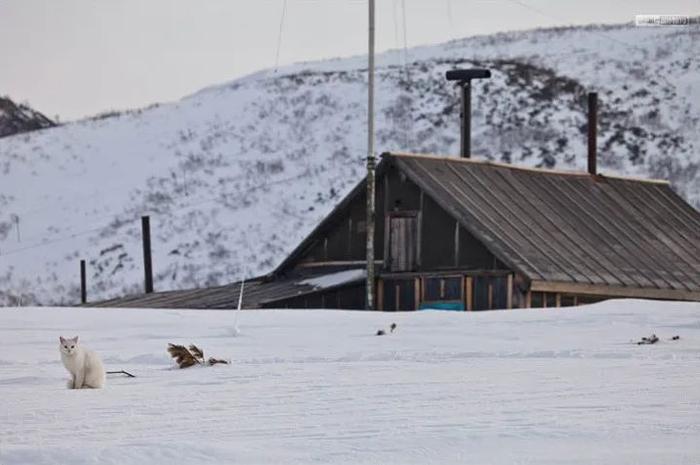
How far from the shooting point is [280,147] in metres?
85.7

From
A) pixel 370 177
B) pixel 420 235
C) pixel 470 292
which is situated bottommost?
pixel 470 292

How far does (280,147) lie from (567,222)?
50419mm

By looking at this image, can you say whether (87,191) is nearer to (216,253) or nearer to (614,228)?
(216,253)

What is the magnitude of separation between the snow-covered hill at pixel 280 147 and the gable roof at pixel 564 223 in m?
25.8

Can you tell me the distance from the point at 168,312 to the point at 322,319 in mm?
2330

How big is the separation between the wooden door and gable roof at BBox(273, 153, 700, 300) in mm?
949

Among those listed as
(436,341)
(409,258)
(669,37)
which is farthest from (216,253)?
(436,341)

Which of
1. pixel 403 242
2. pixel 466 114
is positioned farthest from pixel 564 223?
pixel 466 114

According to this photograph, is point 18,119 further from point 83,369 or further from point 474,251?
point 83,369

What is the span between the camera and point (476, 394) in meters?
10.7

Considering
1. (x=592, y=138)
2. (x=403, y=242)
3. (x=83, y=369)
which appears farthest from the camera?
(x=592, y=138)

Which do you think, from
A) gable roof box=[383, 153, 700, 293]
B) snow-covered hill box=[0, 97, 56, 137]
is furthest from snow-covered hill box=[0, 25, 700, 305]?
gable roof box=[383, 153, 700, 293]

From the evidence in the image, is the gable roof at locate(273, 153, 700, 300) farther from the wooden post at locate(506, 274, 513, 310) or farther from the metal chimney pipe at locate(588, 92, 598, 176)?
the metal chimney pipe at locate(588, 92, 598, 176)

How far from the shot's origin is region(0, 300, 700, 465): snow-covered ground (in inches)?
331
